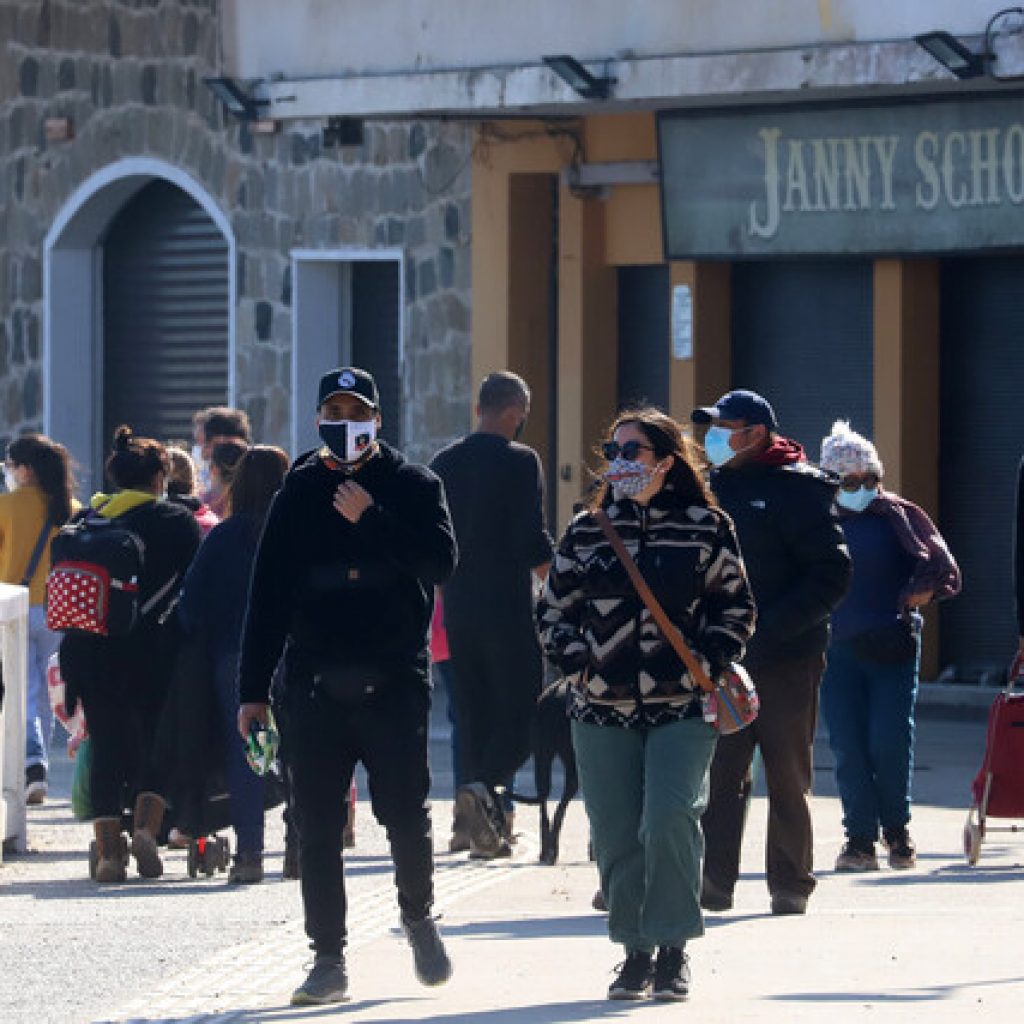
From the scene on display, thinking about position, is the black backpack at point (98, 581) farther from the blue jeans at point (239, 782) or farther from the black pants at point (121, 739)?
the blue jeans at point (239, 782)

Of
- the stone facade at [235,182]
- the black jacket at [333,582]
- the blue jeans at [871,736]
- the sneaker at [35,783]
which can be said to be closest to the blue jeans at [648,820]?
the black jacket at [333,582]

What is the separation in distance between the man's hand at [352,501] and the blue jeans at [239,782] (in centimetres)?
288

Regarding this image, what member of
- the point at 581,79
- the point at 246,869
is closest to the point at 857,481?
the point at 246,869

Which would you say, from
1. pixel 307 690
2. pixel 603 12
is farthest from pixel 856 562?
pixel 603 12

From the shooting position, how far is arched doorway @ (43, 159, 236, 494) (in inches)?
922

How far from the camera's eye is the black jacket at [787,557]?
10.0 meters

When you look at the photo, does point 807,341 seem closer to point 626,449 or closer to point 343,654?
point 626,449

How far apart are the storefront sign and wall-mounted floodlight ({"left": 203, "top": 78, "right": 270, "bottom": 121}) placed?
270 cm

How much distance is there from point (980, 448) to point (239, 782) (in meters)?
7.83

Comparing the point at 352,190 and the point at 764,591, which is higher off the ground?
the point at 352,190

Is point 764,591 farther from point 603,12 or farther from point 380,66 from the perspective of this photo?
point 380,66

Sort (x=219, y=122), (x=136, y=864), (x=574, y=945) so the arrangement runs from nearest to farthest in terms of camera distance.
Answer: (x=574, y=945) → (x=136, y=864) → (x=219, y=122)

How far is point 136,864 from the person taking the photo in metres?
12.4

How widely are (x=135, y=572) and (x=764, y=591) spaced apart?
2.73 m
